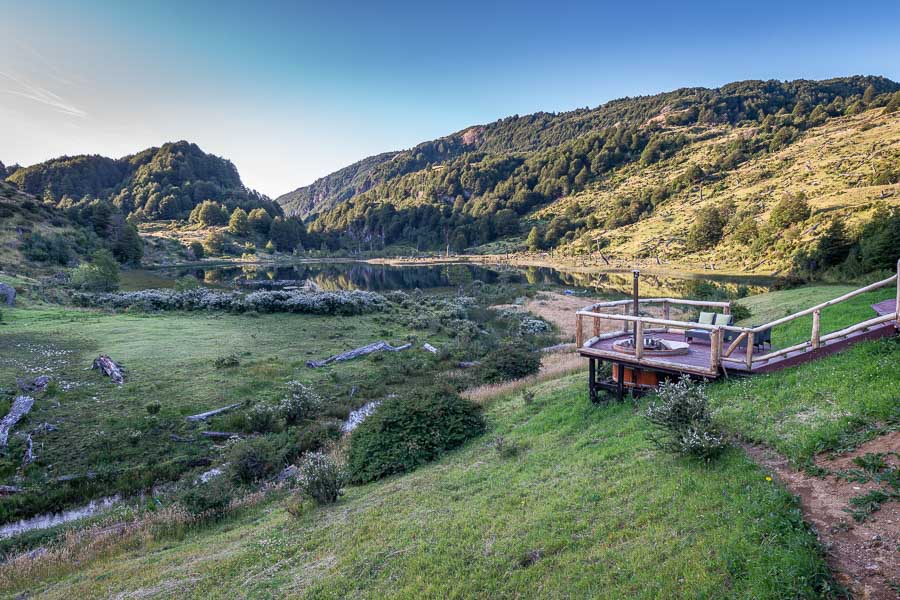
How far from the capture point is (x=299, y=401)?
1638 centimetres

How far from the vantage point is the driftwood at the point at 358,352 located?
22.2 meters

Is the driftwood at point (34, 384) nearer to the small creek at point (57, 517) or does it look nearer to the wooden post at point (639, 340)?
the small creek at point (57, 517)

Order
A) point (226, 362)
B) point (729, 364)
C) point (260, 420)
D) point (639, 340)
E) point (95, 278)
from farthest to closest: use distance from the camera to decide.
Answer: point (95, 278), point (226, 362), point (260, 420), point (639, 340), point (729, 364)

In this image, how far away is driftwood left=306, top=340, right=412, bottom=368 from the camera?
22.2 metres

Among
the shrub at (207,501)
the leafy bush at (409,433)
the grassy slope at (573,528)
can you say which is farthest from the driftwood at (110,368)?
the leafy bush at (409,433)

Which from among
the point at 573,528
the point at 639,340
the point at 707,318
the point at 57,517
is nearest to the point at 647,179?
the point at 707,318

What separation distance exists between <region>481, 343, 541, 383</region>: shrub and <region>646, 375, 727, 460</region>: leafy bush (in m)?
11.8

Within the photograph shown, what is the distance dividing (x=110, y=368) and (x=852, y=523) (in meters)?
23.0

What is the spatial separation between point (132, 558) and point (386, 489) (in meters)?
5.08

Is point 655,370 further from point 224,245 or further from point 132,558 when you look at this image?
point 224,245

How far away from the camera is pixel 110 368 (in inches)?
702

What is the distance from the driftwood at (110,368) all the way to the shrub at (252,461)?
7.87m

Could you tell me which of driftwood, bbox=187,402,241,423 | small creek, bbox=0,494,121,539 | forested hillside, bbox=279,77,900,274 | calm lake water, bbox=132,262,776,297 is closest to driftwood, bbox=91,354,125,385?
driftwood, bbox=187,402,241,423

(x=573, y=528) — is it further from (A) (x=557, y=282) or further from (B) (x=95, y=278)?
(A) (x=557, y=282)
